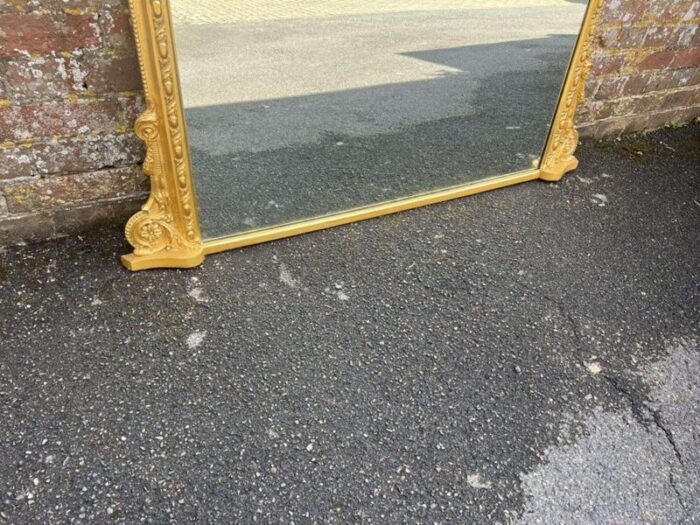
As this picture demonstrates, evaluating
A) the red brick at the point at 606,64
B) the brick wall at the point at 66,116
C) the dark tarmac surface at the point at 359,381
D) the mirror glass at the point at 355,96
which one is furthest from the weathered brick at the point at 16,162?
the red brick at the point at 606,64

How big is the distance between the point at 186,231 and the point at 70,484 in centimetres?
111

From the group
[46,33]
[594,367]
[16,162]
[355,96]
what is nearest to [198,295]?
[16,162]

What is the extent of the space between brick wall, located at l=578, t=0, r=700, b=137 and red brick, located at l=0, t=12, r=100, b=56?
2.86 metres

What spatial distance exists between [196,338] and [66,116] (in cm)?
106

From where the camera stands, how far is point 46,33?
1854mm

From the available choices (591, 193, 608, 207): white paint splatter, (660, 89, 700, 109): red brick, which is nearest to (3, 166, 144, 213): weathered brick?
(591, 193, 608, 207): white paint splatter

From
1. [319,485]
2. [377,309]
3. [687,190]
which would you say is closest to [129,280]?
[377,309]

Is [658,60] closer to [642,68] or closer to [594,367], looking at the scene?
[642,68]

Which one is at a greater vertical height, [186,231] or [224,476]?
[186,231]

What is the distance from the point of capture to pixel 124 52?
1.99 m

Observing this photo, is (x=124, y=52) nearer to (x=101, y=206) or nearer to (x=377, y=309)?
(x=101, y=206)

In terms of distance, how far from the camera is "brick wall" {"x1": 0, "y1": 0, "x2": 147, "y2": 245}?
6.09 ft

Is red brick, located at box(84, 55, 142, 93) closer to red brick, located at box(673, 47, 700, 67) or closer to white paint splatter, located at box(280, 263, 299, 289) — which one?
white paint splatter, located at box(280, 263, 299, 289)

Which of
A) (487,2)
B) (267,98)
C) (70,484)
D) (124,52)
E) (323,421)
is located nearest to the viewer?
(70,484)
